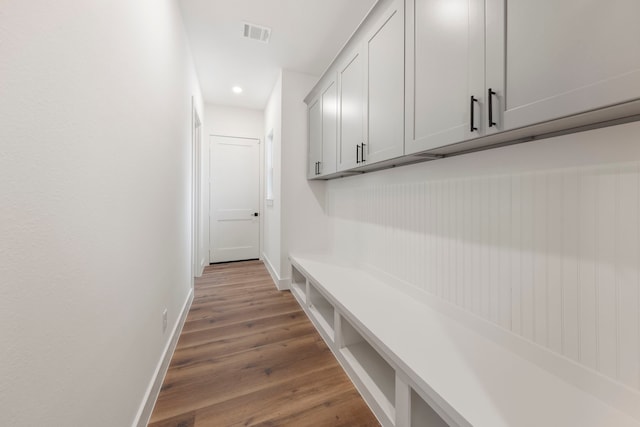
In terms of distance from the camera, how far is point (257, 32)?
242 centimetres

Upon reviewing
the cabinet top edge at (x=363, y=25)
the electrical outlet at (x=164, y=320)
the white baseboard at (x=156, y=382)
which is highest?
the cabinet top edge at (x=363, y=25)

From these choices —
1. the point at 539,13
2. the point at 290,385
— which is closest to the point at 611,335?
the point at 539,13

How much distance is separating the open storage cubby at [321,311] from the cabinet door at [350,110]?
4.15 feet

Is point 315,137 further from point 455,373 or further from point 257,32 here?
point 455,373

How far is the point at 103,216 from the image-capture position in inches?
35.1

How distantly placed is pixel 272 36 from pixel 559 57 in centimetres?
247

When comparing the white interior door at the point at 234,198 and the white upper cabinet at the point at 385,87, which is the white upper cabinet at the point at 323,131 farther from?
the white interior door at the point at 234,198

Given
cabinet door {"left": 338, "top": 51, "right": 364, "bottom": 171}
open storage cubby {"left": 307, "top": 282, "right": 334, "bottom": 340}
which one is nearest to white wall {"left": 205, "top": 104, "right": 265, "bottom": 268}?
open storage cubby {"left": 307, "top": 282, "right": 334, "bottom": 340}

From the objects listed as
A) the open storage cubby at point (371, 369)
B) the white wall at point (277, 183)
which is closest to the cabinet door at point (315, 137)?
the white wall at point (277, 183)

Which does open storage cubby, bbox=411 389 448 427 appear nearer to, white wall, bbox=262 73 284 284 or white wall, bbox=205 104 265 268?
white wall, bbox=262 73 284 284

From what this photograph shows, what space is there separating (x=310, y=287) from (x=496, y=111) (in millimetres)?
2101

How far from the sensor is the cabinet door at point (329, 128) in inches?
90.9

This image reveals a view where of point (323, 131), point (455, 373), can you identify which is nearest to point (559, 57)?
point (455, 373)

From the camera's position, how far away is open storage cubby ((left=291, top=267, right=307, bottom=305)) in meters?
2.71
